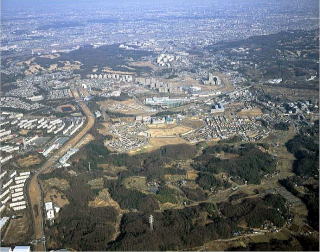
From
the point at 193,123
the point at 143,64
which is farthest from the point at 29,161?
the point at 143,64

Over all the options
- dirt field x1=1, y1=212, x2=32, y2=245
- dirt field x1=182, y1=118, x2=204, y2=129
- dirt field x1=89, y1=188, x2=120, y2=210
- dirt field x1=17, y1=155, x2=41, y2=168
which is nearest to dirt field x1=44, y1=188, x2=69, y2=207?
dirt field x1=89, y1=188, x2=120, y2=210

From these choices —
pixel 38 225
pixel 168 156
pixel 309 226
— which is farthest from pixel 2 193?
pixel 309 226

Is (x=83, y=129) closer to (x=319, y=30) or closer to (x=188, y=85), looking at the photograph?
(x=188, y=85)

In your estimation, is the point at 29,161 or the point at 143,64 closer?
the point at 29,161

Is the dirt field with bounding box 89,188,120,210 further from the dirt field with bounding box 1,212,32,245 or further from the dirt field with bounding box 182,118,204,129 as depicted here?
the dirt field with bounding box 182,118,204,129

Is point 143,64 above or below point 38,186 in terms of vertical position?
below

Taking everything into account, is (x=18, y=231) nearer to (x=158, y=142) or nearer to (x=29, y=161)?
(x=29, y=161)

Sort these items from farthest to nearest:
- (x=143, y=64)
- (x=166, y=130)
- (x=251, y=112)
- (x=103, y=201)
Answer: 1. (x=143, y=64)
2. (x=251, y=112)
3. (x=166, y=130)
4. (x=103, y=201)

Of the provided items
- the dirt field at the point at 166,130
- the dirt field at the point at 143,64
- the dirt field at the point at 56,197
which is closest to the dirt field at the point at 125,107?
the dirt field at the point at 166,130
